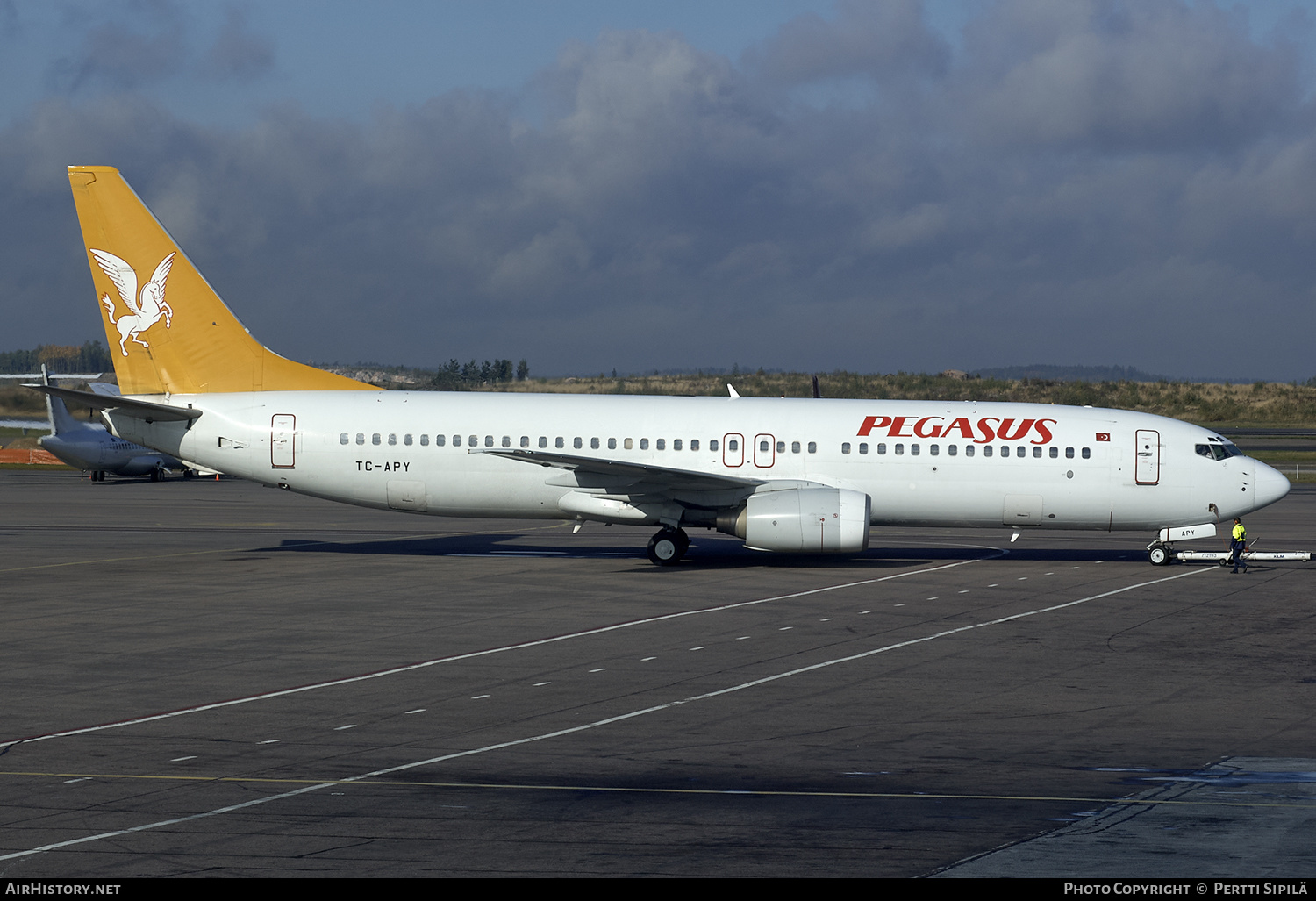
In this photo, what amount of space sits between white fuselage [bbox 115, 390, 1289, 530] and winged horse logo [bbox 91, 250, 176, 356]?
215 centimetres

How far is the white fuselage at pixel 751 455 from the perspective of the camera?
31578 mm

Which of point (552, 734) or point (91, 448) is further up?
point (91, 448)

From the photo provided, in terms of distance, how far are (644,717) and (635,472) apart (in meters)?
14.3

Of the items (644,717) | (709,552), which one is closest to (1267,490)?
(709,552)

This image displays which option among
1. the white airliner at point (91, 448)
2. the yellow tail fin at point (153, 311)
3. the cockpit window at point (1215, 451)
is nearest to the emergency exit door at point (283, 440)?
the yellow tail fin at point (153, 311)

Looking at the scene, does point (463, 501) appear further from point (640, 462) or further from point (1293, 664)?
point (1293, 664)

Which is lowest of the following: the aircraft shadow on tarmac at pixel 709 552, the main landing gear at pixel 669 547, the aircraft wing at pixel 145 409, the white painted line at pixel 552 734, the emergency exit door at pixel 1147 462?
the white painted line at pixel 552 734

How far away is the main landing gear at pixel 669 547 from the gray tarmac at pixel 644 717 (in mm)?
793

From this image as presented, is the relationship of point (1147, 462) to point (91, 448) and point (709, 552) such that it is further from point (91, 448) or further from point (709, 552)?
point (91, 448)

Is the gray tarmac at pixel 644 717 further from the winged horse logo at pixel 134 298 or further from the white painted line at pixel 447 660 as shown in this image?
the winged horse logo at pixel 134 298

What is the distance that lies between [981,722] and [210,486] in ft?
168

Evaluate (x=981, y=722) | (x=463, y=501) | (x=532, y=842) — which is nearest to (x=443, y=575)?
(x=463, y=501)

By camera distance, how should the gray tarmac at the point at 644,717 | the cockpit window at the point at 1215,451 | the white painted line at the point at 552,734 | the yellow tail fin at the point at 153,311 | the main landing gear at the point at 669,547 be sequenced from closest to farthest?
the gray tarmac at the point at 644,717 < the white painted line at the point at 552,734 < the main landing gear at the point at 669,547 < the cockpit window at the point at 1215,451 < the yellow tail fin at the point at 153,311

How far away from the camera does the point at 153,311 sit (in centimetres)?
3281
